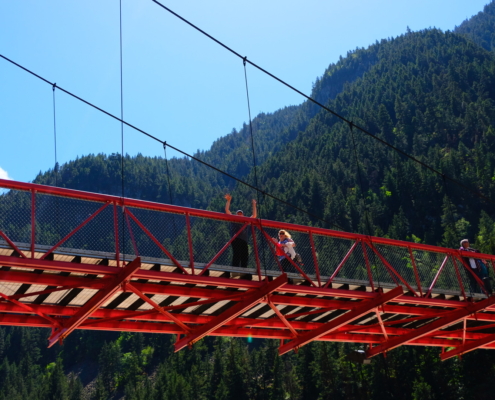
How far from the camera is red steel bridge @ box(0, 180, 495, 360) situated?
41.0 feet

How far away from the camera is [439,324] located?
18500mm

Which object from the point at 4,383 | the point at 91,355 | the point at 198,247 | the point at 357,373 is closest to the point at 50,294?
the point at 198,247

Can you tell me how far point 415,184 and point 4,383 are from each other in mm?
105859

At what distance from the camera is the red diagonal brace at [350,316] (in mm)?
15984

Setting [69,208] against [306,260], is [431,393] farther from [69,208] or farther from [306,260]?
[69,208]

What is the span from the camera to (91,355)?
569 ft

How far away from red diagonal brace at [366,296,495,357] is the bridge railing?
1.95 feet

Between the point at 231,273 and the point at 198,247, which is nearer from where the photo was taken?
the point at 231,273

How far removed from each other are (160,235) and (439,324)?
8.79m

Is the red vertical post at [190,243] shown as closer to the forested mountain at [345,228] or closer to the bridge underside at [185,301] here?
the bridge underside at [185,301]

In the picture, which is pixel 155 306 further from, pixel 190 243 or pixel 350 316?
pixel 350 316

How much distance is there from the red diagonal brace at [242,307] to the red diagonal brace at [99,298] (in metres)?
2.93

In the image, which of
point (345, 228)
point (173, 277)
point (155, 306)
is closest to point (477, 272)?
point (155, 306)

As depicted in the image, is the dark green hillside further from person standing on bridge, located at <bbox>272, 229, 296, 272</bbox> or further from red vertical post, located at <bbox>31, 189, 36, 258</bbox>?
red vertical post, located at <bbox>31, 189, 36, 258</bbox>
